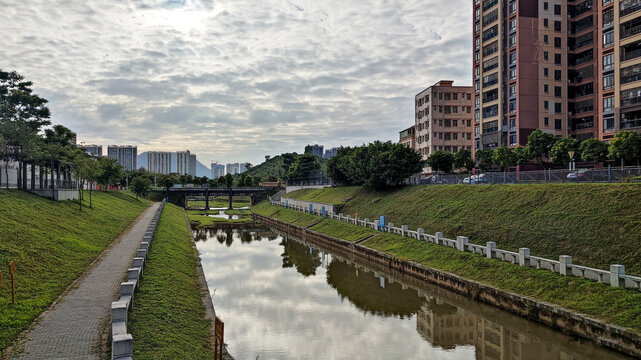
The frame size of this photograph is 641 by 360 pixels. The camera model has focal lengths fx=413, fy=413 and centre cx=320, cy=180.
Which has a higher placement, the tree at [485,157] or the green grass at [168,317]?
the tree at [485,157]

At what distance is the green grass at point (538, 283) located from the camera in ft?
55.2

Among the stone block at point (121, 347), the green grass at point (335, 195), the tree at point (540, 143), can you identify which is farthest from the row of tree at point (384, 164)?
the stone block at point (121, 347)

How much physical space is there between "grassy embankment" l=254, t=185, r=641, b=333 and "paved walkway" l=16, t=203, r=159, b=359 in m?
18.9

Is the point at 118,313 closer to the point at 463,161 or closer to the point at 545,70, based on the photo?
the point at 463,161

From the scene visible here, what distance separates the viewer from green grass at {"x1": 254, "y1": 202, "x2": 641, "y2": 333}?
1681 cm

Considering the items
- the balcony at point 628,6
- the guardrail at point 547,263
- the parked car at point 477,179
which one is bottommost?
the guardrail at point 547,263

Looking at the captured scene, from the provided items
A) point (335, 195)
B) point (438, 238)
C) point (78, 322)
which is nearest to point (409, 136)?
point (335, 195)

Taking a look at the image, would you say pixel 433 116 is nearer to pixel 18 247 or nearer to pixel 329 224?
pixel 329 224

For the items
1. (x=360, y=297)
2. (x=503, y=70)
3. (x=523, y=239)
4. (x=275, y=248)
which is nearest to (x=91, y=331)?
(x=360, y=297)

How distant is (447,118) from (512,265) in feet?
221

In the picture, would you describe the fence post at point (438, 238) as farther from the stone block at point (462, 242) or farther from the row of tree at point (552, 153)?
the row of tree at point (552, 153)

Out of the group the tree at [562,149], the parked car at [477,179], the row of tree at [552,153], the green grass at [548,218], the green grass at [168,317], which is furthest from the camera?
the tree at [562,149]

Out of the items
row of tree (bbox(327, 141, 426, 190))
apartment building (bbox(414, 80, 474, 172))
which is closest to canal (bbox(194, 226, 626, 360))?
row of tree (bbox(327, 141, 426, 190))

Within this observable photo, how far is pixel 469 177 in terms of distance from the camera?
152 feet
